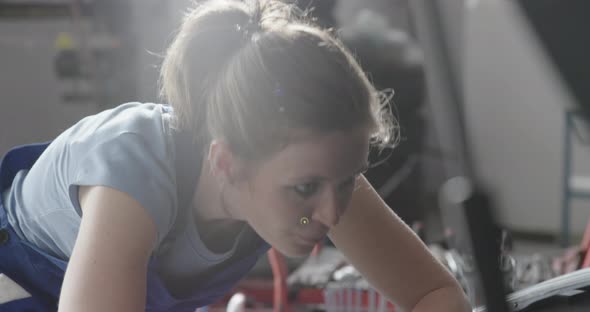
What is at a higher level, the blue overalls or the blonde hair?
the blonde hair

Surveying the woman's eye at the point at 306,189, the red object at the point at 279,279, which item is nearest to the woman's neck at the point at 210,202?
the woman's eye at the point at 306,189

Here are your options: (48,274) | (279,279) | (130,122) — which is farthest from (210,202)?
(279,279)

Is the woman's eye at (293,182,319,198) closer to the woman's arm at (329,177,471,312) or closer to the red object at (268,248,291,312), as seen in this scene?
the woman's arm at (329,177,471,312)

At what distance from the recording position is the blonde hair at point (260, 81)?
823 mm

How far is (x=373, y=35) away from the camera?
2896 mm

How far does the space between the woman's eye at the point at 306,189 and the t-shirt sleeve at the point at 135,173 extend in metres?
0.16

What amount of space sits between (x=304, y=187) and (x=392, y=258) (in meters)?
0.29

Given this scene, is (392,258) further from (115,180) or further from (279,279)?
(279,279)

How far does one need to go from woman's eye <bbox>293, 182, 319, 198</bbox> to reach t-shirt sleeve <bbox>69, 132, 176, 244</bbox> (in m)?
0.16

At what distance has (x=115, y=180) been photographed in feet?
2.78

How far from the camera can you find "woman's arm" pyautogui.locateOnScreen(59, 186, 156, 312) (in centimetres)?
78

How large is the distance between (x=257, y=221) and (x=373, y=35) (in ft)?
6.93

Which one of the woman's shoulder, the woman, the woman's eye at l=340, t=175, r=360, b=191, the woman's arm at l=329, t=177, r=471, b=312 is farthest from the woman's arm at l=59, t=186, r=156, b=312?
the woman's arm at l=329, t=177, r=471, b=312

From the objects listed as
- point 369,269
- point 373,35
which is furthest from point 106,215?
point 373,35
